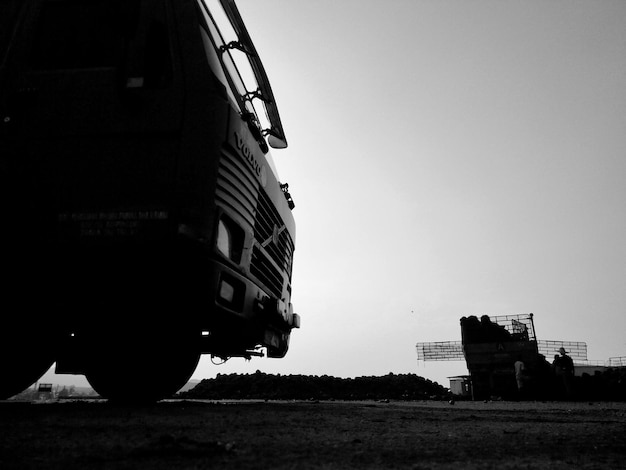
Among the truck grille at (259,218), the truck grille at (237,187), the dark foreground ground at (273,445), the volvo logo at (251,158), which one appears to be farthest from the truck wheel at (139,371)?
the volvo logo at (251,158)

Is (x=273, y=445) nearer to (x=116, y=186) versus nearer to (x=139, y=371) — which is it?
(x=116, y=186)

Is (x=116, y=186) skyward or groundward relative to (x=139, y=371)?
skyward

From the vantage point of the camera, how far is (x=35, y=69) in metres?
3.47

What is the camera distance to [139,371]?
169 inches

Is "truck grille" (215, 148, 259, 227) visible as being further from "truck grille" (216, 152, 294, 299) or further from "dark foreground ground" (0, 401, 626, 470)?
"dark foreground ground" (0, 401, 626, 470)

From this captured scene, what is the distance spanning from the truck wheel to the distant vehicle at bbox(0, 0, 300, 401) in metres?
0.28

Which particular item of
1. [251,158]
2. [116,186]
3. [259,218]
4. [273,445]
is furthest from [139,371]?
[273,445]

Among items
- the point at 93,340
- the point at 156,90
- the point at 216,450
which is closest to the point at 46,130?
the point at 156,90

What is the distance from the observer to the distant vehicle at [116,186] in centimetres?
302

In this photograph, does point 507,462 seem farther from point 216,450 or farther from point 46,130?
point 46,130

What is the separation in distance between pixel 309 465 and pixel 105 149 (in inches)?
104

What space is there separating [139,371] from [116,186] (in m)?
2.12

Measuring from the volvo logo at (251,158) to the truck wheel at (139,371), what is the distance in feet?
5.60

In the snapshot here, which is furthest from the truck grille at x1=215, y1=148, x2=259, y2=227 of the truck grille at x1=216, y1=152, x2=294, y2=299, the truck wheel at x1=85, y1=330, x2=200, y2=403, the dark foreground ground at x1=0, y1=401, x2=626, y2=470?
the dark foreground ground at x1=0, y1=401, x2=626, y2=470
